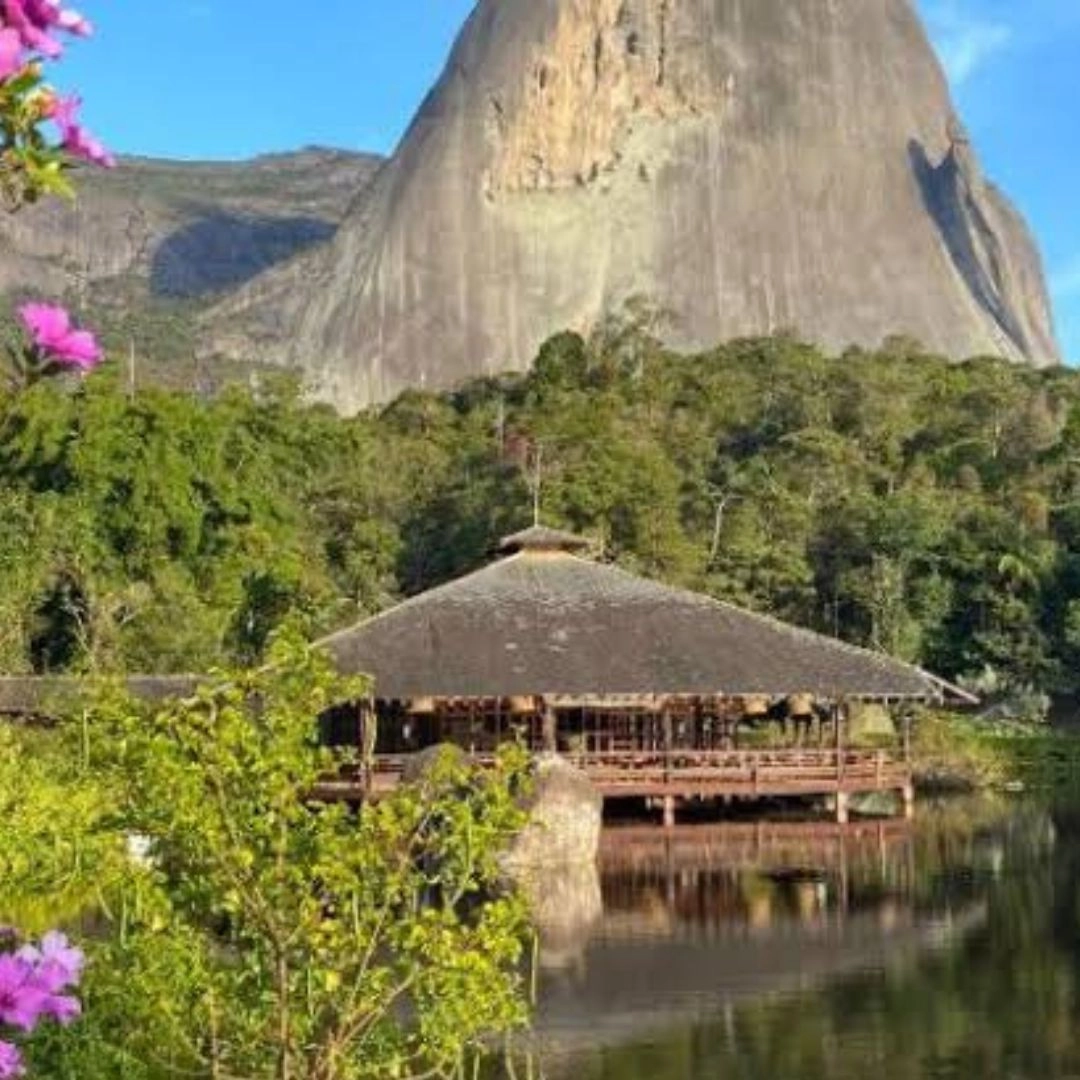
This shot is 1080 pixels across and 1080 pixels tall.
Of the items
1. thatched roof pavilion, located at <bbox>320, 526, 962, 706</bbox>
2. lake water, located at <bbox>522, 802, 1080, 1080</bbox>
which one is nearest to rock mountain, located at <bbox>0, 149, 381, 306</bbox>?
thatched roof pavilion, located at <bbox>320, 526, 962, 706</bbox>

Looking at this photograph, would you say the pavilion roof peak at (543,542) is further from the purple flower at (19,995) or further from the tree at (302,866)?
the purple flower at (19,995)

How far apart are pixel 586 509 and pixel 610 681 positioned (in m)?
14.5

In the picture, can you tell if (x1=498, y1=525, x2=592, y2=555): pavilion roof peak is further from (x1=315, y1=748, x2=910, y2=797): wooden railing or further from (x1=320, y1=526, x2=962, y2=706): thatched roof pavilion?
(x1=315, y1=748, x2=910, y2=797): wooden railing

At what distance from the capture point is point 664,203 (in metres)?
78.6

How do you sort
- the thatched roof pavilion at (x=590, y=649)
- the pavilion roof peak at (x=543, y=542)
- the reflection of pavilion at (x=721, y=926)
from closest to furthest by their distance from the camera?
1. the reflection of pavilion at (x=721, y=926)
2. the thatched roof pavilion at (x=590, y=649)
3. the pavilion roof peak at (x=543, y=542)

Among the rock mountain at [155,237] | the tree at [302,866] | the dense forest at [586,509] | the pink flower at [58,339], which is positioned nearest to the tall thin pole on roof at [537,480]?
the dense forest at [586,509]

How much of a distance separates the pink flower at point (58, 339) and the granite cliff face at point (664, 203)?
71.9 meters

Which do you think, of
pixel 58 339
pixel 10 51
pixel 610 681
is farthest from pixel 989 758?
pixel 10 51

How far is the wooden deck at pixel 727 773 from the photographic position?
24875mm

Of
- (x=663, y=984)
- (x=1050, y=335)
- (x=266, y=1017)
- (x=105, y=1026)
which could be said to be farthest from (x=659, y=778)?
(x=1050, y=335)

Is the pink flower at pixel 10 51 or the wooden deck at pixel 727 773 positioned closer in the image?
the pink flower at pixel 10 51

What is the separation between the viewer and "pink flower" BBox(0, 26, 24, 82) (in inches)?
84.5

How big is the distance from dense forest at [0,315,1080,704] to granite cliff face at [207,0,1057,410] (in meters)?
21.9

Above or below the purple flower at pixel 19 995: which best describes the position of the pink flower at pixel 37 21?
above
